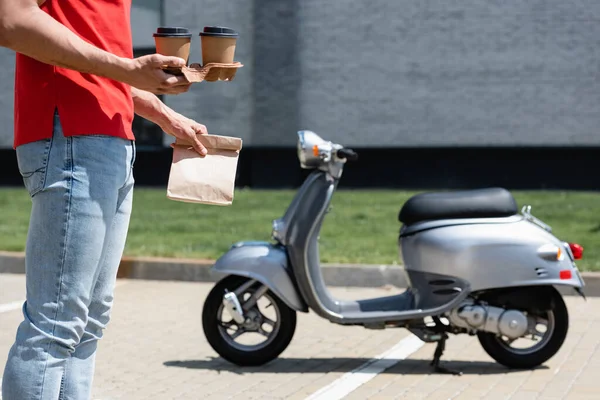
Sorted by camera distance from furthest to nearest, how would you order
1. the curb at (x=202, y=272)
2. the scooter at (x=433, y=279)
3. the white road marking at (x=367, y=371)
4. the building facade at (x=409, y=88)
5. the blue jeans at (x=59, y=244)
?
1. the building facade at (x=409, y=88)
2. the curb at (x=202, y=272)
3. the scooter at (x=433, y=279)
4. the white road marking at (x=367, y=371)
5. the blue jeans at (x=59, y=244)

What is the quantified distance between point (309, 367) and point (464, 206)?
123 centimetres

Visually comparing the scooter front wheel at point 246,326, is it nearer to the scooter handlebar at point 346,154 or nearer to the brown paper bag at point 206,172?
the scooter handlebar at point 346,154

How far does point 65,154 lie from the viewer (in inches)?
116

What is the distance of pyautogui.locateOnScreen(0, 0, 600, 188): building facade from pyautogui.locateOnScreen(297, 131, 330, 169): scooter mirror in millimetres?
13749

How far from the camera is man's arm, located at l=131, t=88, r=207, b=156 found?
3383 mm

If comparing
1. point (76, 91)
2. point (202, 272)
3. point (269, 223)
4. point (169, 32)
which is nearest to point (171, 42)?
point (169, 32)

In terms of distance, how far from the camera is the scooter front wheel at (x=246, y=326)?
607 centimetres

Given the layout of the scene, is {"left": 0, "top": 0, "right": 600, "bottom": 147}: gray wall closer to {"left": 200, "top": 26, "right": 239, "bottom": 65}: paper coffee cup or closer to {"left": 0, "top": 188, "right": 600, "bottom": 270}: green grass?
{"left": 0, "top": 188, "right": 600, "bottom": 270}: green grass

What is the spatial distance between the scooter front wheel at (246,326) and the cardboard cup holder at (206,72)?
3.02 meters

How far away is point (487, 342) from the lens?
6.05m

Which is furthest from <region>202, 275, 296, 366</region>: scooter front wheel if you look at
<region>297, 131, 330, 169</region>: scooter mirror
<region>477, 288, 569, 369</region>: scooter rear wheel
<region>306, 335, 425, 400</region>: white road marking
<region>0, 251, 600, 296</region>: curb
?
<region>0, 251, 600, 296</region>: curb

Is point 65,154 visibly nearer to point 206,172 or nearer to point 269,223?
point 206,172

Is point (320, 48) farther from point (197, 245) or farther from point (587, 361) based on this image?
point (587, 361)

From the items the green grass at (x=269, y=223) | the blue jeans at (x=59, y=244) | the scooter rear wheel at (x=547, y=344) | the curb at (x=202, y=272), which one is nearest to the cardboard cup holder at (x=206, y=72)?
the blue jeans at (x=59, y=244)
